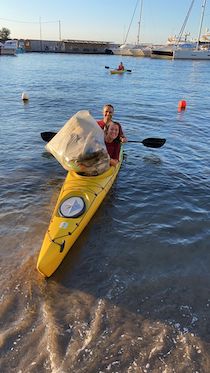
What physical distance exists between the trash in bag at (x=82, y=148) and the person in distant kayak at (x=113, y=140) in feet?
3.03

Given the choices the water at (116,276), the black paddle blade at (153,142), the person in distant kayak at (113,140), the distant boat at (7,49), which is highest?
the distant boat at (7,49)

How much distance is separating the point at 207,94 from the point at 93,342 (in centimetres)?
2279

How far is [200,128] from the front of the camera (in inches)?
532

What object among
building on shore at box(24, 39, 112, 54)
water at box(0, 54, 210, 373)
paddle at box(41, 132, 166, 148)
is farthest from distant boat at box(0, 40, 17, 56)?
water at box(0, 54, 210, 373)

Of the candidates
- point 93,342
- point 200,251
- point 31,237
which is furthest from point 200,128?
point 93,342

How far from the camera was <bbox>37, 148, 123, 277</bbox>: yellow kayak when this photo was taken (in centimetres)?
464

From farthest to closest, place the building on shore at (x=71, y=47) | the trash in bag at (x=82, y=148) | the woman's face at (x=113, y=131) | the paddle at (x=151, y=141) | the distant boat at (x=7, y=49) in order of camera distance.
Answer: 1. the building on shore at (x=71, y=47)
2. the distant boat at (x=7, y=49)
3. the paddle at (x=151, y=141)
4. the woman's face at (x=113, y=131)
5. the trash in bag at (x=82, y=148)

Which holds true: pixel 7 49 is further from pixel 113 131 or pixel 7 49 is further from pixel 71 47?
pixel 113 131

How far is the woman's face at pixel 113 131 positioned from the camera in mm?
7555

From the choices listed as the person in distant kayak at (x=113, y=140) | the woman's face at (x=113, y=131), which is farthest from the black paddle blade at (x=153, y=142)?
the woman's face at (x=113, y=131)

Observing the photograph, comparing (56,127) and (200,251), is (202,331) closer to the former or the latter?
(200,251)

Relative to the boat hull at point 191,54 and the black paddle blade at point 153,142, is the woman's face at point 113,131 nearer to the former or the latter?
the black paddle blade at point 153,142

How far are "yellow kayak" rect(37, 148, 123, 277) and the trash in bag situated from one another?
8.4 inches

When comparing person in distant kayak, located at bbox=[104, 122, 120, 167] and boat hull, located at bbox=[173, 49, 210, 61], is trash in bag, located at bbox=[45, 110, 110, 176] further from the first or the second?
boat hull, located at bbox=[173, 49, 210, 61]
